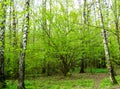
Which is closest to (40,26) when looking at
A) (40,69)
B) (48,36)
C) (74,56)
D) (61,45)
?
(48,36)

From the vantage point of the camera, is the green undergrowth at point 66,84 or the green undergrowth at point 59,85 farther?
the green undergrowth at point 59,85

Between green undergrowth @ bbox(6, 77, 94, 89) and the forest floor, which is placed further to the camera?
green undergrowth @ bbox(6, 77, 94, 89)

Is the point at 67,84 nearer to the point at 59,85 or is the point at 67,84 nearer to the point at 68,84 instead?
the point at 68,84

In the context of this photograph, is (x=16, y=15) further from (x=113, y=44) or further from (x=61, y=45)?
(x=113, y=44)

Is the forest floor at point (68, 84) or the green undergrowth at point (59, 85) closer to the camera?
the forest floor at point (68, 84)

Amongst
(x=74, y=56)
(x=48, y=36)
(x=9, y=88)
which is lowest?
(x=9, y=88)

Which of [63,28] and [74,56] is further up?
[63,28]

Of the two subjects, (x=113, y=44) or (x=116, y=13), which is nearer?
(x=116, y=13)

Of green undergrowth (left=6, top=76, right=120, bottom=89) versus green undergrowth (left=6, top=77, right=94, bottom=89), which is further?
green undergrowth (left=6, top=77, right=94, bottom=89)

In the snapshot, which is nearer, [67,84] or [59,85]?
[59,85]

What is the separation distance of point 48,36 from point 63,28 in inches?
59.7

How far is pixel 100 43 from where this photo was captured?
25.9 metres

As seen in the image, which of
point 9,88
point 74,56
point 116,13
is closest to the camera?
point 9,88

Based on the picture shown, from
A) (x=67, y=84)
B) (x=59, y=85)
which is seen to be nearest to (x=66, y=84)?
(x=67, y=84)
